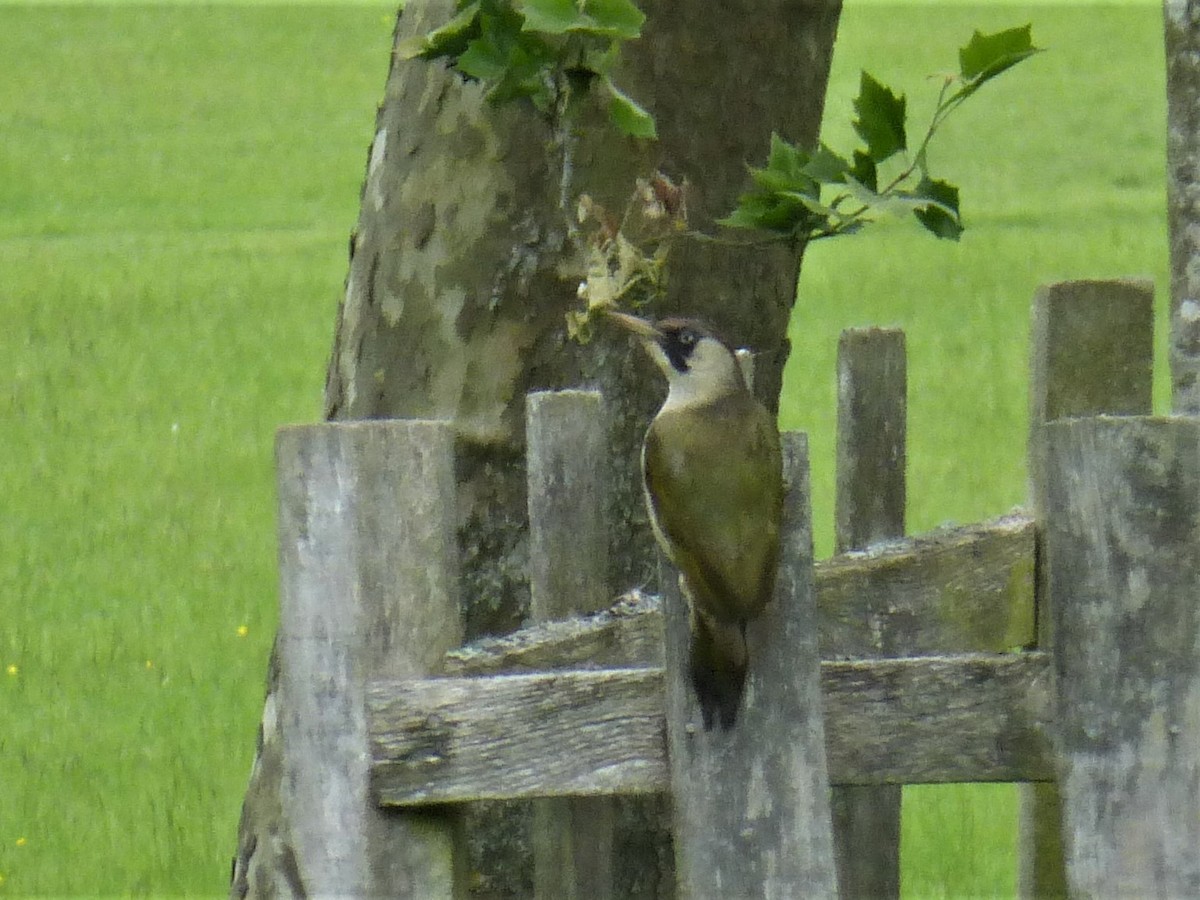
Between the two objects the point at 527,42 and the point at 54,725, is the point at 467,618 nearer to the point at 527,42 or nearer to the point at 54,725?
the point at 527,42

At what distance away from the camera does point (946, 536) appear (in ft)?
9.45

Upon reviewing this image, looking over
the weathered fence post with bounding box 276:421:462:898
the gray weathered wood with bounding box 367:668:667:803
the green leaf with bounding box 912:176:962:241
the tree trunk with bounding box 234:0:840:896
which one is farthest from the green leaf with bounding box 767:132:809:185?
the tree trunk with bounding box 234:0:840:896

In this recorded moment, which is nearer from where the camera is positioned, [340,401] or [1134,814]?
[1134,814]

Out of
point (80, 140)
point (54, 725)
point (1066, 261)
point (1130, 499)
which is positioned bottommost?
point (54, 725)

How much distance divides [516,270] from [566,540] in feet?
2.52

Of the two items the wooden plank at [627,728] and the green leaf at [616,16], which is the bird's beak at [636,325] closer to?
the green leaf at [616,16]

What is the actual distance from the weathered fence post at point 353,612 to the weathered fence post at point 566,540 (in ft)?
1.81

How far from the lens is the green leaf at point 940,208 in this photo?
7.65 ft

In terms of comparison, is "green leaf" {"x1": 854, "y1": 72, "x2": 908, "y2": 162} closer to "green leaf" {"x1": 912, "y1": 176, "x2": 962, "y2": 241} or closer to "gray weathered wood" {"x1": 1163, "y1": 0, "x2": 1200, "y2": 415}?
"green leaf" {"x1": 912, "y1": 176, "x2": 962, "y2": 241}

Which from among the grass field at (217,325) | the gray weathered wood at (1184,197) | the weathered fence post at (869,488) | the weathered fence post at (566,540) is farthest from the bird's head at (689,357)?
Answer: the grass field at (217,325)

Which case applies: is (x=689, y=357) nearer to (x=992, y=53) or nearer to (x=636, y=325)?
(x=636, y=325)

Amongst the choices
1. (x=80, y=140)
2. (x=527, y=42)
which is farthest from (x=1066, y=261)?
(x=527, y=42)

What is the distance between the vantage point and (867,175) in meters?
2.37

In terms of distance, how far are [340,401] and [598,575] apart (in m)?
0.97
